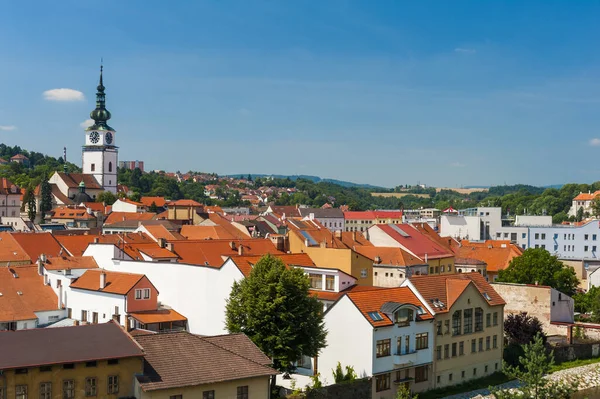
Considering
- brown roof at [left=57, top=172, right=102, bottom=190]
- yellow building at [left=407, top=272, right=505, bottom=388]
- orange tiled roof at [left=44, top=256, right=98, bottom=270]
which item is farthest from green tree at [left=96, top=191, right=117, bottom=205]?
yellow building at [left=407, top=272, right=505, bottom=388]

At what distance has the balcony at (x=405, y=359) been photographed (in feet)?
117

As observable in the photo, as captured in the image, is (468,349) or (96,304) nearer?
(468,349)

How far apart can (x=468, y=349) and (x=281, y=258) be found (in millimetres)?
12031

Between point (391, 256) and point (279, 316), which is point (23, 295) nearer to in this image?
point (279, 316)

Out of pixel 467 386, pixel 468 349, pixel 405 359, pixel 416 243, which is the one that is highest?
pixel 416 243

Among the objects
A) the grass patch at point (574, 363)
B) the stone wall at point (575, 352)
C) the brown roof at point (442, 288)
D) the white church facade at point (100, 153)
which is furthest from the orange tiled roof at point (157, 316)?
the white church facade at point (100, 153)

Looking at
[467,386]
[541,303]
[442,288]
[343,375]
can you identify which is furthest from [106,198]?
[343,375]

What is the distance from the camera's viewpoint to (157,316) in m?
41.8

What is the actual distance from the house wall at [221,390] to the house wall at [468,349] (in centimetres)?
1347

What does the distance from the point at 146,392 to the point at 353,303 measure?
13024 mm

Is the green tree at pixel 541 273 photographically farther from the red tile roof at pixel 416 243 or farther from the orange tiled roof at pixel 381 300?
the orange tiled roof at pixel 381 300

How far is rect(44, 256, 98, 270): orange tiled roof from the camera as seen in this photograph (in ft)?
161

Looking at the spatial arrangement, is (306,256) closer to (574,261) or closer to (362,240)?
(362,240)

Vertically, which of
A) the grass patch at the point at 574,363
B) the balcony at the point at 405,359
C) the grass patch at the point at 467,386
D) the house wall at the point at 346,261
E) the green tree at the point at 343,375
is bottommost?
the grass patch at the point at 574,363
